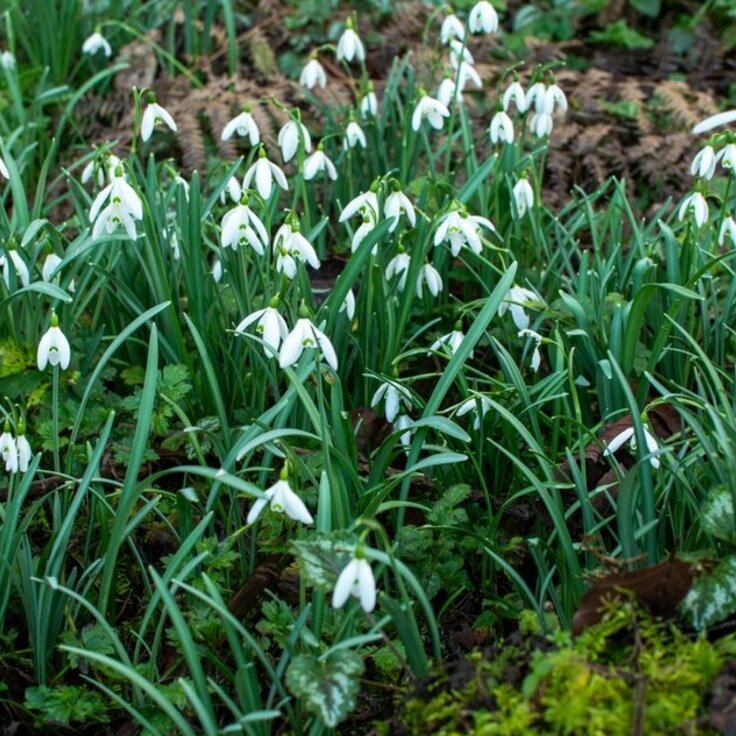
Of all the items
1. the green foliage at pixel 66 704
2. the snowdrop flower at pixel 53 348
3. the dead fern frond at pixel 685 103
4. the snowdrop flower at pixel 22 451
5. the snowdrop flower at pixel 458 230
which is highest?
the snowdrop flower at pixel 458 230

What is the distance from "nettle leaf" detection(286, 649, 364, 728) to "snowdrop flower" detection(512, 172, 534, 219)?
161 centimetres

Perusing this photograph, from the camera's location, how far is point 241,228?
2.59 m

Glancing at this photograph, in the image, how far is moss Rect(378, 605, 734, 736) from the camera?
171 cm

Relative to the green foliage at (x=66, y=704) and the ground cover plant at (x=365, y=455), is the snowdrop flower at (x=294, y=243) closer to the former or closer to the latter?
the ground cover plant at (x=365, y=455)

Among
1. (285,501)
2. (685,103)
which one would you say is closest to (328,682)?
(285,501)

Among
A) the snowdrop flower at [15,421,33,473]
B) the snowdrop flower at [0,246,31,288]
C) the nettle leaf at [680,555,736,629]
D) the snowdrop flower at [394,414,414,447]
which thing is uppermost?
the snowdrop flower at [0,246,31,288]

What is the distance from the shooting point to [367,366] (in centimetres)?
295

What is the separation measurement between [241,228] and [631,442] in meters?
0.98

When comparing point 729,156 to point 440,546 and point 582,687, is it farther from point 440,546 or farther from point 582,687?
point 582,687

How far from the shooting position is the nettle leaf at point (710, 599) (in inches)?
74.2

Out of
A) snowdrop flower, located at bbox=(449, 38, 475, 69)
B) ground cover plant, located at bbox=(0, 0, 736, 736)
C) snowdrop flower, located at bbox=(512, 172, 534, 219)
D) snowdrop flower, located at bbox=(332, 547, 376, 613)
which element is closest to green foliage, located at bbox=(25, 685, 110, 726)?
ground cover plant, located at bbox=(0, 0, 736, 736)

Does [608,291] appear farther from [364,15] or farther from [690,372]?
[364,15]

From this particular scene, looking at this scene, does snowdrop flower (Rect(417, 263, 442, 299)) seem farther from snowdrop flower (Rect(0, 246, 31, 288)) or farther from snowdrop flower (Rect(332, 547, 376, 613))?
snowdrop flower (Rect(332, 547, 376, 613))

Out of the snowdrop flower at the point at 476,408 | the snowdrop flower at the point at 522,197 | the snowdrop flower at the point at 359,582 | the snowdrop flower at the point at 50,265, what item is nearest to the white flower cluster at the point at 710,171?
the snowdrop flower at the point at 522,197
